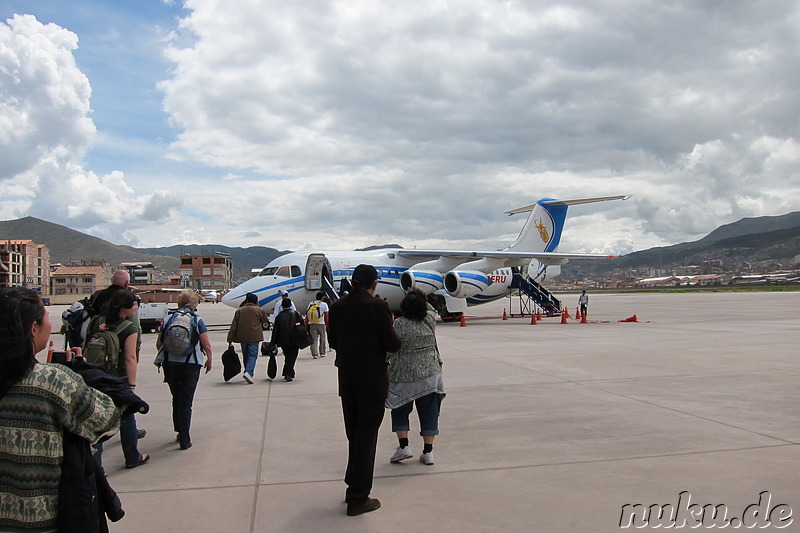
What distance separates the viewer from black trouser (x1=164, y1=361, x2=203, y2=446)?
6.14 metres

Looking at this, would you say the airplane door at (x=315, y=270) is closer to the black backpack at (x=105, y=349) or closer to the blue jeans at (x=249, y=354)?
the blue jeans at (x=249, y=354)

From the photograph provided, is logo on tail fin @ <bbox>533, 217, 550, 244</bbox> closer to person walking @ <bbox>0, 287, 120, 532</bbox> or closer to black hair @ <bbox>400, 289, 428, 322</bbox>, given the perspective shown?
black hair @ <bbox>400, 289, 428, 322</bbox>

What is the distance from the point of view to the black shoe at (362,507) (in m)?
4.21

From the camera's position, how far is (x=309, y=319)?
1348 cm

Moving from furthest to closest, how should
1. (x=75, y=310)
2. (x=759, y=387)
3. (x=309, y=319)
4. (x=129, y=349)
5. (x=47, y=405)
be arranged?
(x=309, y=319)
(x=759, y=387)
(x=75, y=310)
(x=129, y=349)
(x=47, y=405)

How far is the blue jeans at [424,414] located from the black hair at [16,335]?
11.4 ft

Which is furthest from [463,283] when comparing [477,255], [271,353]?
[271,353]

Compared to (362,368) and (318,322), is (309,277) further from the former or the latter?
(362,368)

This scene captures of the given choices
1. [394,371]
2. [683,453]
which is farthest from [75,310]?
[683,453]

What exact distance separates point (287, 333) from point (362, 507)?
5.98 metres

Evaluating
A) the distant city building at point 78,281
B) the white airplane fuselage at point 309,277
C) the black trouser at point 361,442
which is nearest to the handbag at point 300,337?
the black trouser at point 361,442

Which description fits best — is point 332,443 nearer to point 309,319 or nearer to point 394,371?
point 394,371

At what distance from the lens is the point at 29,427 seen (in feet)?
7.44

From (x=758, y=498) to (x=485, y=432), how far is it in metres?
2.63
